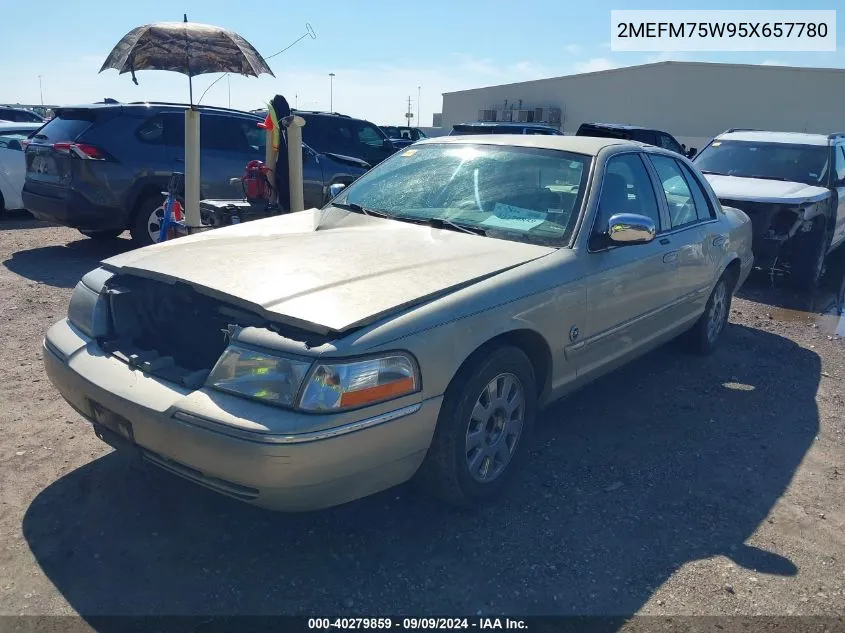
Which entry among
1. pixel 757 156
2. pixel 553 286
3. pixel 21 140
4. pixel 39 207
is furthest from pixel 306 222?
pixel 21 140

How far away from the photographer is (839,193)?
845 centimetres

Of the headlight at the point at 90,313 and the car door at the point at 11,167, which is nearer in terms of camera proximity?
Answer: the headlight at the point at 90,313

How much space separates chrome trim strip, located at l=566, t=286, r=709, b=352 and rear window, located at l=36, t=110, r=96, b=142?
20.3ft

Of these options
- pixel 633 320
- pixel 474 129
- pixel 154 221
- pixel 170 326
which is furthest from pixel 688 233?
pixel 474 129

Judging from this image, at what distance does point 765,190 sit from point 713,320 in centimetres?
333

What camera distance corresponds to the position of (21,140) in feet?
33.3

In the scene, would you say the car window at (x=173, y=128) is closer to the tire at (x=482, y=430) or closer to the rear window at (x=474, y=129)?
the tire at (x=482, y=430)

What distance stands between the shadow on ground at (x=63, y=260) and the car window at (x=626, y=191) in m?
5.14

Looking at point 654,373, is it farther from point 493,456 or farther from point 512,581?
point 512,581

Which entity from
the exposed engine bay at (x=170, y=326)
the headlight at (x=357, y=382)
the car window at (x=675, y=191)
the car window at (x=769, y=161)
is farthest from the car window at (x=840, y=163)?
the exposed engine bay at (x=170, y=326)

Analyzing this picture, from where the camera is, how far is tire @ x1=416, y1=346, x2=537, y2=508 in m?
2.92

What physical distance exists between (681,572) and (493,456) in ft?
2.99

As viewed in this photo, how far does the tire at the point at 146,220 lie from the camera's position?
7.70m

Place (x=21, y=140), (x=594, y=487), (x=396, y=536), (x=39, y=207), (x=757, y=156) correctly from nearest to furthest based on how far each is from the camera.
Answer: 1. (x=396, y=536)
2. (x=594, y=487)
3. (x=39, y=207)
4. (x=757, y=156)
5. (x=21, y=140)
